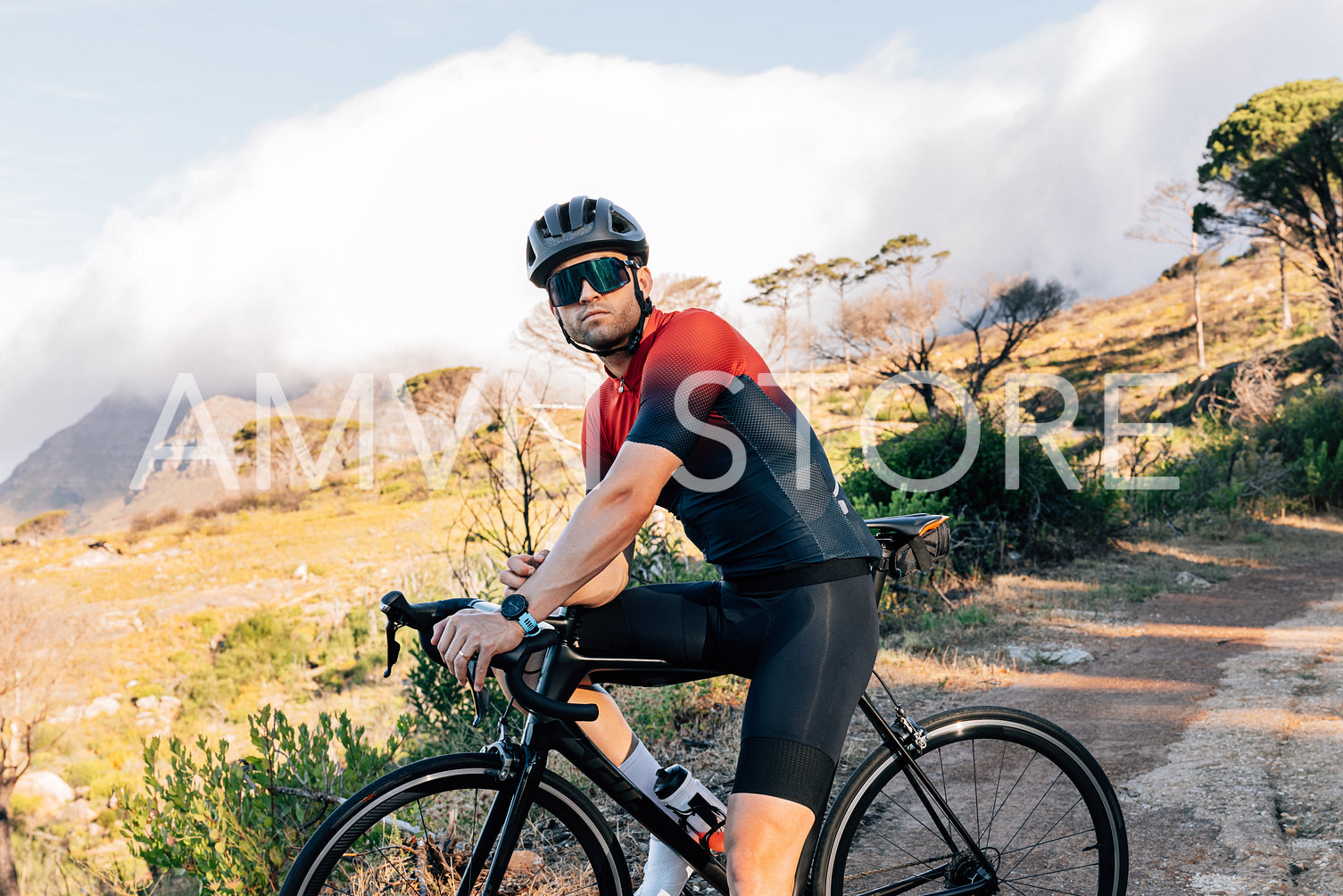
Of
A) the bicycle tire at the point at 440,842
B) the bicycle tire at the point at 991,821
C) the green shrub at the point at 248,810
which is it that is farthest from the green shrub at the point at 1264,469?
the green shrub at the point at 248,810

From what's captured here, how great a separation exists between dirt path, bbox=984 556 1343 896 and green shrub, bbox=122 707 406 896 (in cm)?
293

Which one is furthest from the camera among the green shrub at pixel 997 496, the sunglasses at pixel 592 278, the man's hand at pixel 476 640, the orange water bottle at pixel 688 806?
the green shrub at pixel 997 496

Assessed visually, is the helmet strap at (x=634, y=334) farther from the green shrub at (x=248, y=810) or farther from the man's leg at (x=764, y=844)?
the green shrub at (x=248, y=810)

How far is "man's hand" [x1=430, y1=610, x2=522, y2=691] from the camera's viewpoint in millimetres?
1646

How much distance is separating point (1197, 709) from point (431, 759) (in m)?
4.70

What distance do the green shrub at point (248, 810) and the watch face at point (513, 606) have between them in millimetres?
1833

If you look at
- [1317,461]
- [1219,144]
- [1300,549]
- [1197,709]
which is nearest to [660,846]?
[1197,709]

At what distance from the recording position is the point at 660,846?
219cm

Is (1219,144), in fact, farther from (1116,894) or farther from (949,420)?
(1116,894)

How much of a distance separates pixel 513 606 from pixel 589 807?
2.01ft

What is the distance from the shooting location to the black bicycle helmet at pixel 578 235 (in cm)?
217

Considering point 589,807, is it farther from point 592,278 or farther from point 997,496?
point 997,496

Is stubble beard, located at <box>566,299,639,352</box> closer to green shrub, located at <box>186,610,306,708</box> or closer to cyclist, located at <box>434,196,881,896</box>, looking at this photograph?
cyclist, located at <box>434,196,881,896</box>

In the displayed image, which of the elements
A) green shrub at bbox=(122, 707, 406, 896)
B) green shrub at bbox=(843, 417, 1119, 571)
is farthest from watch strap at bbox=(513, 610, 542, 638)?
green shrub at bbox=(843, 417, 1119, 571)
